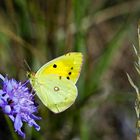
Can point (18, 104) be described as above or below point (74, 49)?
above

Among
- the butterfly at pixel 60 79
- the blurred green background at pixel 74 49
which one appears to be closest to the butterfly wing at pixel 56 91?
the butterfly at pixel 60 79

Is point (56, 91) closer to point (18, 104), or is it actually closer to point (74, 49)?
point (18, 104)

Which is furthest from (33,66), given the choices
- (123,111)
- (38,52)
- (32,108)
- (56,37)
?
(32,108)

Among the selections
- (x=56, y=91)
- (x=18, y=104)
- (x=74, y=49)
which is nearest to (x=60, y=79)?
(x=56, y=91)

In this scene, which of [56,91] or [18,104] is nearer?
[18,104]

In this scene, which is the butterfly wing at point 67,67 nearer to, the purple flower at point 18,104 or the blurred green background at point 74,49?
the purple flower at point 18,104

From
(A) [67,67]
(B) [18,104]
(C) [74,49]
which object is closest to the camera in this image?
(B) [18,104]
